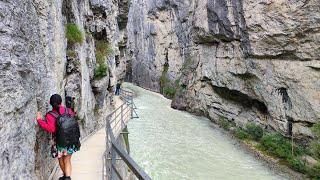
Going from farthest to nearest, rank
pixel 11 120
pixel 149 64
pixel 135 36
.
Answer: pixel 135 36, pixel 149 64, pixel 11 120

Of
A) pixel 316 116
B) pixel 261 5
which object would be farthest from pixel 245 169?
pixel 261 5

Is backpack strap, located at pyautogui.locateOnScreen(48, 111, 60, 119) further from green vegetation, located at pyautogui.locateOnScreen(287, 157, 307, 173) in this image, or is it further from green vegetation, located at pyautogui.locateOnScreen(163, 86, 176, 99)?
green vegetation, located at pyautogui.locateOnScreen(163, 86, 176, 99)

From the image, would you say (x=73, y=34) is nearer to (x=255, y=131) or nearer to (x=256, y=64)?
(x=255, y=131)

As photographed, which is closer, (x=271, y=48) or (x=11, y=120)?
(x=11, y=120)

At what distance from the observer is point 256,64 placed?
20359 mm

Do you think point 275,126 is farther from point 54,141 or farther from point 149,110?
point 54,141

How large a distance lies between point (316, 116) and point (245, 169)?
4.67m

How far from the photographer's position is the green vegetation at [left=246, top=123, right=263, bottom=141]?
18969 mm

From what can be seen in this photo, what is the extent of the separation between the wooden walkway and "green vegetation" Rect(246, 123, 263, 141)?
10439 mm

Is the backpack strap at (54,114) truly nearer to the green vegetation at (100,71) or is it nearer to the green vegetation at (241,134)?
the green vegetation at (100,71)

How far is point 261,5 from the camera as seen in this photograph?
19.3 m

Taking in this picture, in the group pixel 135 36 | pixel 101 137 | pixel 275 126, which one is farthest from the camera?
pixel 135 36

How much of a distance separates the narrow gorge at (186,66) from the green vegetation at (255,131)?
0.71 meters

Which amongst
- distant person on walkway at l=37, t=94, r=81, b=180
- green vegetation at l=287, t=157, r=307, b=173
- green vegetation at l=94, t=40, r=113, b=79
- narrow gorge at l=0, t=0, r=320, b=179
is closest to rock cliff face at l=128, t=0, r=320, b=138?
narrow gorge at l=0, t=0, r=320, b=179
